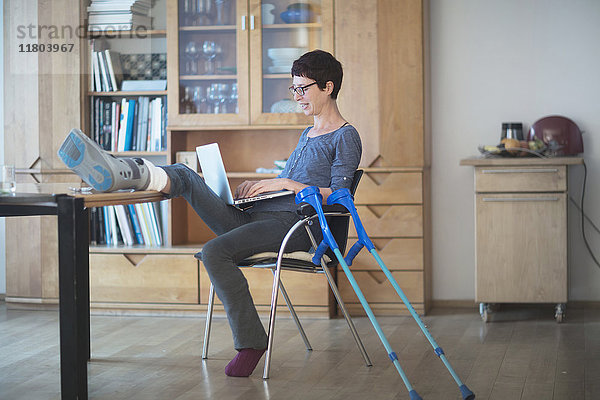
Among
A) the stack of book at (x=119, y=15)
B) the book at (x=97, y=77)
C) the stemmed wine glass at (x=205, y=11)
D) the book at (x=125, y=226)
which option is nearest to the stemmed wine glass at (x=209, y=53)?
the stemmed wine glass at (x=205, y=11)

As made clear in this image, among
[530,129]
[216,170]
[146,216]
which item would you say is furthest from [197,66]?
[530,129]

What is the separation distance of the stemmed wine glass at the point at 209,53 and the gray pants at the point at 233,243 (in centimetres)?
137

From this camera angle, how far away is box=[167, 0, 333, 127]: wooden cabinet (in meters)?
3.92

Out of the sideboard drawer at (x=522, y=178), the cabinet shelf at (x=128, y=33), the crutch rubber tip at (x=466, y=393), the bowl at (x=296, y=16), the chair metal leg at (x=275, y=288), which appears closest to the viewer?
the crutch rubber tip at (x=466, y=393)

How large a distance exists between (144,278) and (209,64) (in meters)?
1.17

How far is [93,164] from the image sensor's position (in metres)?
2.33

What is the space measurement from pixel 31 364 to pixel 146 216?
1307mm

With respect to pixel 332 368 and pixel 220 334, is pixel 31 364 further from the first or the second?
pixel 332 368

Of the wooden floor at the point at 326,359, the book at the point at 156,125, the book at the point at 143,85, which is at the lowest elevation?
the wooden floor at the point at 326,359

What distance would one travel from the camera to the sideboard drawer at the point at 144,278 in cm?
388

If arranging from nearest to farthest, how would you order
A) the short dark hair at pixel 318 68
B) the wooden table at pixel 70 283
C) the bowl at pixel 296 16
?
the wooden table at pixel 70 283 < the short dark hair at pixel 318 68 < the bowl at pixel 296 16

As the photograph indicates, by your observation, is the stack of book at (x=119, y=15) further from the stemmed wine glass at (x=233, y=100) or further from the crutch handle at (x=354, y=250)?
the crutch handle at (x=354, y=250)

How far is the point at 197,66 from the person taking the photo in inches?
158

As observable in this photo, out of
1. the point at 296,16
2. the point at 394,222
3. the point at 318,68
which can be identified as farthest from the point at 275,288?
the point at 296,16
